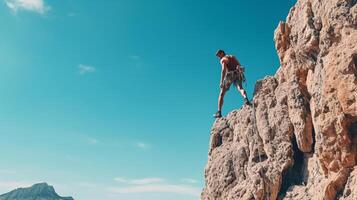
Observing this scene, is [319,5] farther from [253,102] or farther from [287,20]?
[253,102]

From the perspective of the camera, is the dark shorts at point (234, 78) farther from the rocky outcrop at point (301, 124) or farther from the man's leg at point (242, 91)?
the rocky outcrop at point (301, 124)

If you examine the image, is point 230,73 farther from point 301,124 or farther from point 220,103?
point 301,124

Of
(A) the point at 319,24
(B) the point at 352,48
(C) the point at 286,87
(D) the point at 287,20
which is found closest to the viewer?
(B) the point at 352,48

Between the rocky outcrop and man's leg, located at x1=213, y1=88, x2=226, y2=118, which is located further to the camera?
man's leg, located at x1=213, y1=88, x2=226, y2=118

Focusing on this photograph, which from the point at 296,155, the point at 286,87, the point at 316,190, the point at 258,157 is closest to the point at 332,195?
the point at 316,190

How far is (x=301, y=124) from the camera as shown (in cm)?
1703

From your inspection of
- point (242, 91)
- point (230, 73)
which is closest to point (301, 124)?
point (242, 91)

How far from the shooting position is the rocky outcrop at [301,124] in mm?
14016

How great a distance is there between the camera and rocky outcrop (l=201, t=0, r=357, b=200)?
1402 centimetres

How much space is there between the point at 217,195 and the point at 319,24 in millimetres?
10789

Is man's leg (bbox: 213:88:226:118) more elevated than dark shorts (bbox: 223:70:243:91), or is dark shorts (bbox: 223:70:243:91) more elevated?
dark shorts (bbox: 223:70:243:91)

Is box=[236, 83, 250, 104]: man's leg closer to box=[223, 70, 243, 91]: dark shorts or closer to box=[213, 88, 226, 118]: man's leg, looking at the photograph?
box=[223, 70, 243, 91]: dark shorts

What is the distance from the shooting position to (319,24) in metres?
16.8

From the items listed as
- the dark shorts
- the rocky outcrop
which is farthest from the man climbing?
the rocky outcrop
